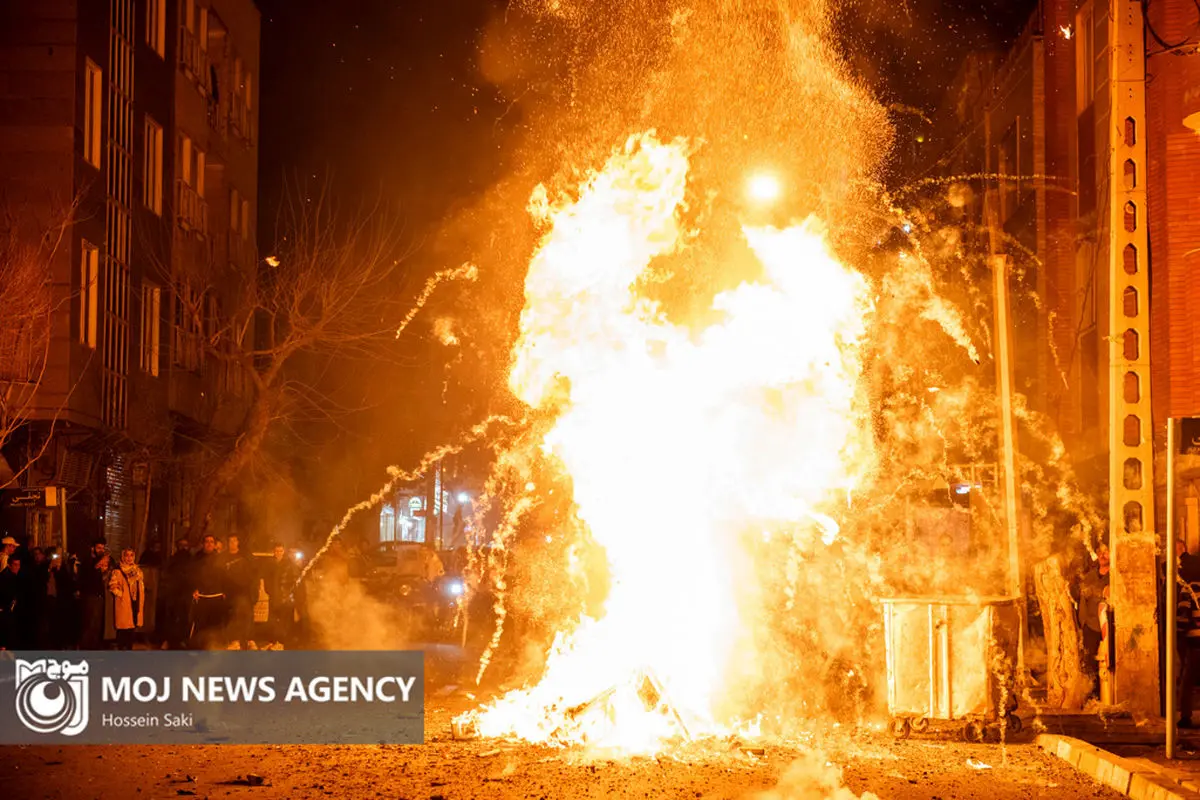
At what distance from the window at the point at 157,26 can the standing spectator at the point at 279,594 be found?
45.5 feet

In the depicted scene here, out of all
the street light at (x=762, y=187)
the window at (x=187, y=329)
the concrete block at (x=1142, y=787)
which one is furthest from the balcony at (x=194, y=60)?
the concrete block at (x=1142, y=787)

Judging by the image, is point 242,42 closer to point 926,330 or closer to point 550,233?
point 926,330

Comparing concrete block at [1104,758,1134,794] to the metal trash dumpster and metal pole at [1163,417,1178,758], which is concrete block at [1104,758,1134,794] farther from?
the metal trash dumpster

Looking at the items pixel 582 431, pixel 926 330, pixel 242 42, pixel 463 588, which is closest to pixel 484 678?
pixel 582 431

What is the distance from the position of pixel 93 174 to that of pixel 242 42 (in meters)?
11.8

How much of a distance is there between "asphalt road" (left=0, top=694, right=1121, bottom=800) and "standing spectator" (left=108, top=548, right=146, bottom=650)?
4394 millimetres

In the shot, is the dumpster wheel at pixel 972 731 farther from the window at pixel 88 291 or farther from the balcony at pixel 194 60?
the balcony at pixel 194 60

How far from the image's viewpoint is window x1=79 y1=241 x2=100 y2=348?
2105 cm

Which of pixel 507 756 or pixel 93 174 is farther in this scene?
pixel 93 174

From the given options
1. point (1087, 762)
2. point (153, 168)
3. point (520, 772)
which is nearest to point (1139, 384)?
point (1087, 762)

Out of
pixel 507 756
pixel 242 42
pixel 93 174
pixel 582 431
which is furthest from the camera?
pixel 242 42

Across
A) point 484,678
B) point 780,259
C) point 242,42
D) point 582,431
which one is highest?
point 242,42

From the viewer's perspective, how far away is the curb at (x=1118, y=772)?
8477 millimetres

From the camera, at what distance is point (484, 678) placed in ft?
55.1
